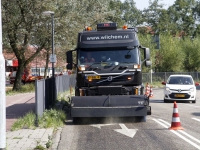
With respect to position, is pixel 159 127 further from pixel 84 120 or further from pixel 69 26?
pixel 69 26

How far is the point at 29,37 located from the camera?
34625 mm

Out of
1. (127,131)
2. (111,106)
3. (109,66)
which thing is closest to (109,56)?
(109,66)

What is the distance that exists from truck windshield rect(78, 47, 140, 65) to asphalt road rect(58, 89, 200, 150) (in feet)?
6.90

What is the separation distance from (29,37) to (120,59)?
67.5ft

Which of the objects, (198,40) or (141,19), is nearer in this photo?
(198,40)

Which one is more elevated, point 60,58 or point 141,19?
A: point 141,19

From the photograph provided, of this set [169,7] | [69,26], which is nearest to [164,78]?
[69,26]

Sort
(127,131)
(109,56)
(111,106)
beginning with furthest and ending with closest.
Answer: (109,56), (111,106), (127,131)

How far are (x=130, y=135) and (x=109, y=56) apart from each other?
12.4 feet

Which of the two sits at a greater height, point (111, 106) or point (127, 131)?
point (111, 106)

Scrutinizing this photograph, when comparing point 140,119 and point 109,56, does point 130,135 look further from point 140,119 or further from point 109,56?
point 109,56

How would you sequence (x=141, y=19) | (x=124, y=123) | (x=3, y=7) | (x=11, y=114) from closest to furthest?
(x=124, y=123) < (x=11, y=114) < (x=3, y=7) < (x=141, y=19)

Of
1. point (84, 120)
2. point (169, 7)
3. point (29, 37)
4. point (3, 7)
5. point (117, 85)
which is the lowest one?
point (84, 120)

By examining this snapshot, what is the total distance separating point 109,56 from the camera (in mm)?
15133
